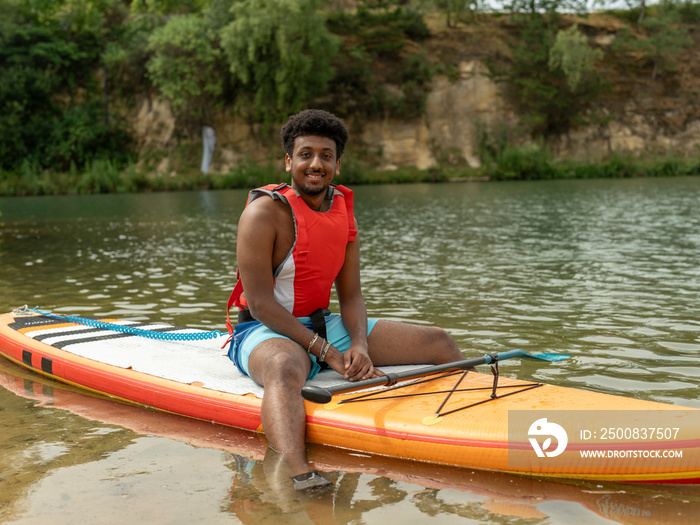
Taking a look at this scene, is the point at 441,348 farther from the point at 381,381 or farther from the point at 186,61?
the point at 186,61

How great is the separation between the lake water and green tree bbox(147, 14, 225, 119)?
19467mm

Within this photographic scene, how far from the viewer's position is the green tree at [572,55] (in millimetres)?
35188

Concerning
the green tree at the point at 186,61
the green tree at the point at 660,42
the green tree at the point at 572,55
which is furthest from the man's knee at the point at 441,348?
the green tree at the point at 660,42

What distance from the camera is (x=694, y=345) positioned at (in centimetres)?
514

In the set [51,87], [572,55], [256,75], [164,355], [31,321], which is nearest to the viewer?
[164,355]

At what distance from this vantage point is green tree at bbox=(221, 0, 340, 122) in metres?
31.2

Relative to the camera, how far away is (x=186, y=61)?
3447 cm

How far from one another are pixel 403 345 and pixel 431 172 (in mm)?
31032

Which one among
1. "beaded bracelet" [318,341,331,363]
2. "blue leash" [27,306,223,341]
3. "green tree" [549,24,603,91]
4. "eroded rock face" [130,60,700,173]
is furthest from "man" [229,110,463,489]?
"green tree" [549,24,603,91]

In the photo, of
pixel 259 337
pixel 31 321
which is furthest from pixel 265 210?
pixel 31 321

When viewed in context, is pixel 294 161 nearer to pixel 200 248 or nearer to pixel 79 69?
pixel 200 248

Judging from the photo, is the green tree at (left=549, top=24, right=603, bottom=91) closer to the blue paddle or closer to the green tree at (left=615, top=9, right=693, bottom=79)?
the green tree at (left=615, top=9, right=693, bottom=79)

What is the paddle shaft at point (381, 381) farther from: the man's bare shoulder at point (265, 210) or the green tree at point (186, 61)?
the green tree at point (186, 61)

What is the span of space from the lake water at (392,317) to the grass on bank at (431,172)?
648 inches
